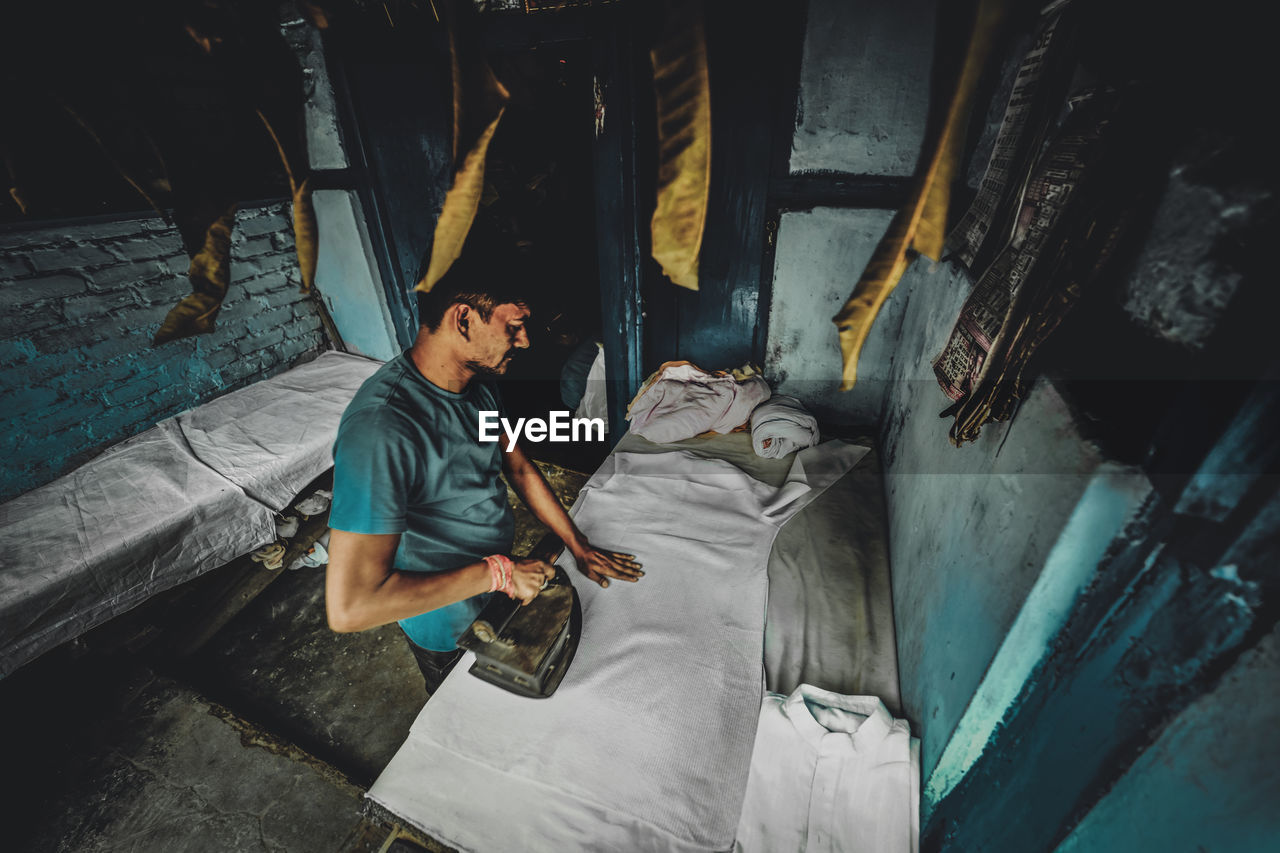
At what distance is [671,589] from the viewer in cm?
193

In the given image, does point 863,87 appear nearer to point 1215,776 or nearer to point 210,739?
point 1215,776

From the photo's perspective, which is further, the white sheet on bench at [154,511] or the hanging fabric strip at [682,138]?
the white sheet on bench at [154,511]

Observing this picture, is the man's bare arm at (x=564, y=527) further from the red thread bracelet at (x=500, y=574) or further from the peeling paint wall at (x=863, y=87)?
the peeling paint wall at (x=863, y=87)

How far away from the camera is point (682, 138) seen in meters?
1.07

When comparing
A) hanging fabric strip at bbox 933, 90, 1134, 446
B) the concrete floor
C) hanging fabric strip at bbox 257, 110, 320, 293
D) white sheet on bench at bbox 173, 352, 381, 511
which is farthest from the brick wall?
hanging fabric strip at bbox 933, 90, 1134, 446

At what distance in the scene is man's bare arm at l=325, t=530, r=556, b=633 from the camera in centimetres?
154

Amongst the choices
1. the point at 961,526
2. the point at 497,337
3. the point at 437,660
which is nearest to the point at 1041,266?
the point at 961,526

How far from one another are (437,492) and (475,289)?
81 cm

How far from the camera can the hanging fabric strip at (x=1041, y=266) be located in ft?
2.80

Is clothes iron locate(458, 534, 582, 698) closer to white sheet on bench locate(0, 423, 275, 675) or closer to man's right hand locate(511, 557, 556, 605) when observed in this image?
man's right hand locate(511, 557, 556, 605)

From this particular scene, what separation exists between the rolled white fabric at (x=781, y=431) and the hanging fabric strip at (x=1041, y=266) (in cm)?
147

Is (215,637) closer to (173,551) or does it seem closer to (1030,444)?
(173,551)

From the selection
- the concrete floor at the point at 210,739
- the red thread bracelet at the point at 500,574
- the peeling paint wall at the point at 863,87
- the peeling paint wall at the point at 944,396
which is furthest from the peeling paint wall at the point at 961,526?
the concrete floor at the point at 210,739

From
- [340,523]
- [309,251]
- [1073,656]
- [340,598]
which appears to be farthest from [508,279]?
[1073,656]
